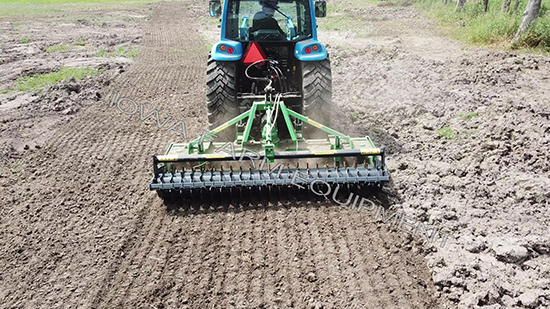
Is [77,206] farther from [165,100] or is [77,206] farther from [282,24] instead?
[165,100]

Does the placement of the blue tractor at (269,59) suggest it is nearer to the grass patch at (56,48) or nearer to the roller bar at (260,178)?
→ the roller bar at (260,178)

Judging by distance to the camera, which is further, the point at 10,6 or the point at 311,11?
the point at 10,6

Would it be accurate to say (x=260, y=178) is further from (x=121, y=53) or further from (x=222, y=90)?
(x=121, y=53)

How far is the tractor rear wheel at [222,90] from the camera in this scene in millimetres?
5414

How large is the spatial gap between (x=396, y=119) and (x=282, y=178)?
3222 millimetres

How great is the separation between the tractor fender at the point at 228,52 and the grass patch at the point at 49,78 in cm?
629

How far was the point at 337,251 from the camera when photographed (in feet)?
12.4

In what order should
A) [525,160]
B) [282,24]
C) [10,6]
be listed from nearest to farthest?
[525,160], [282,24], [10,6]

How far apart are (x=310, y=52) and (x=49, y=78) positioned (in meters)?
8.03

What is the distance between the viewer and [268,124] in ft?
15.8

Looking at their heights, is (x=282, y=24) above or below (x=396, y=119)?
above

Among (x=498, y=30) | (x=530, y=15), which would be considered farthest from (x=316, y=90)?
(x=498, y=30)

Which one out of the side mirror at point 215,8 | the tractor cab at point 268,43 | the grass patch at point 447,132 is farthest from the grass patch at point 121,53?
the grass patch at point 447,132

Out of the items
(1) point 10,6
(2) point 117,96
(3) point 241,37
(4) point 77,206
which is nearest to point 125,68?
(2) point 117,96
